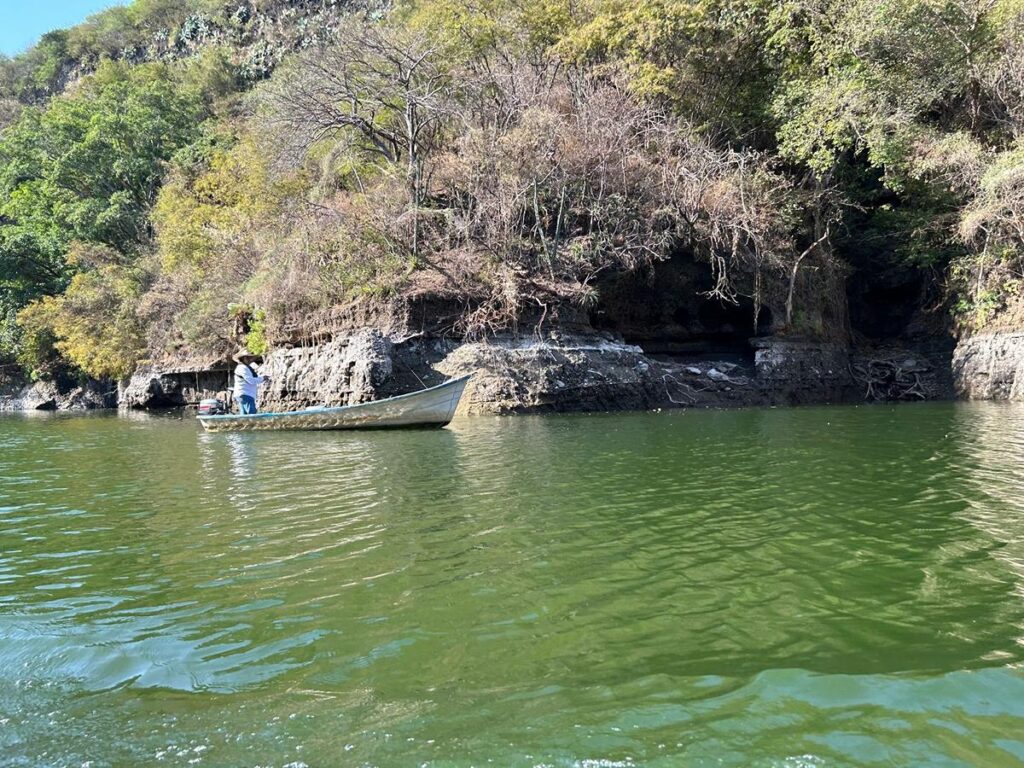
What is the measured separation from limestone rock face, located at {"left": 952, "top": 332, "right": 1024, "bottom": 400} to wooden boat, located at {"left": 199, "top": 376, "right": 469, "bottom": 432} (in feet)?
53.3

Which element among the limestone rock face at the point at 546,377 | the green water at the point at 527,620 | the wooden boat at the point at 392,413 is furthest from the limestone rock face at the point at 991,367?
the wooden boat at the point at 392,413

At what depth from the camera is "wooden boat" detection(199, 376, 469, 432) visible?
15672mm

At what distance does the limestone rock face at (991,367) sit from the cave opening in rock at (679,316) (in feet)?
20.2

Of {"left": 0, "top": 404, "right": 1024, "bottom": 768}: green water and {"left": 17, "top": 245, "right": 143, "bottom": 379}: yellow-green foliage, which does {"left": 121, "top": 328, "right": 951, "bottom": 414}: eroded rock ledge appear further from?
{"left": 17, "top": 245, "right": 143, "bottom": 379}: yellow-green foliage

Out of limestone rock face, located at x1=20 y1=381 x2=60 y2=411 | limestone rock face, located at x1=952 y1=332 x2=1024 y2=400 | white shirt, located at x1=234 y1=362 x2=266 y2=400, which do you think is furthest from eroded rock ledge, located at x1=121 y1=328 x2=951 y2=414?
limestone rock face, located at x1=20 y1=381 x2=60 y2=411

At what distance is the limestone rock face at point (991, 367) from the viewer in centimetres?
1966

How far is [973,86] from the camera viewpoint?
2125 centimetres

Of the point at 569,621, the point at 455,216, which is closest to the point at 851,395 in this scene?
the point at 455,216

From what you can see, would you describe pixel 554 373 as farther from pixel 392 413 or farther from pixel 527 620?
pixel 527 620

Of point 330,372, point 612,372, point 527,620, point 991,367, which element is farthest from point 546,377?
point 527,620

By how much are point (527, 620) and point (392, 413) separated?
12181 millimetres

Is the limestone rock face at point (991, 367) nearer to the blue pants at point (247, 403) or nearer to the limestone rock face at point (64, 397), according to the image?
the blue pants at point (247, 403)

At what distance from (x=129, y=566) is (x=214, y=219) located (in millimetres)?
30438

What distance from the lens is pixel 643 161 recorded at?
73.8ft
